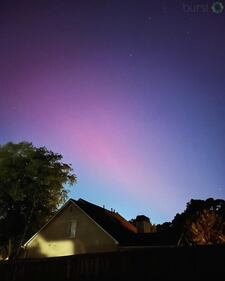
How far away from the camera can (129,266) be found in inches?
622

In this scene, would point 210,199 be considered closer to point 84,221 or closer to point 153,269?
point 84,221

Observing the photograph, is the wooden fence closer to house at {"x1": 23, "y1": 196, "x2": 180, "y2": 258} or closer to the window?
house at {"x1": 23, "y1": 196, "x2": 180, "y2": 258}

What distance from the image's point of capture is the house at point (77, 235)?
3116cm

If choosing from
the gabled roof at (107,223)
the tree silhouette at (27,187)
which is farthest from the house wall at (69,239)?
Answer: the tree silhouette at (27,187)

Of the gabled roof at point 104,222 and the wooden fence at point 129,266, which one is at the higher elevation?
the gabled roof at point 104,222

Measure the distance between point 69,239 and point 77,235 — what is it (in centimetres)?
93

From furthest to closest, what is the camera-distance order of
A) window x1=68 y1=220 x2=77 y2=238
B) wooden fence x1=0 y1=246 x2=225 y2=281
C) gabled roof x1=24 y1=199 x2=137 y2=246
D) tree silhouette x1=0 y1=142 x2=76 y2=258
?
1. tree silhouette x1=0 y1=142 x2=76 y2=258
2. window x1=68 y1=220 x2=77 y2=238
3. gabled roof x1=24 y1=199 x2=137 y2=246
4. wooden fence x1=0 y1=246 x2=225 y2=281

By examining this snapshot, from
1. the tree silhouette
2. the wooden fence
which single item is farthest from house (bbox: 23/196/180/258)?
the wooden fence

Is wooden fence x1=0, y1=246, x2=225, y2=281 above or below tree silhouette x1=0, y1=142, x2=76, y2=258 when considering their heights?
below

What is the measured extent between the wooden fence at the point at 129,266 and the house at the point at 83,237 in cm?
1117

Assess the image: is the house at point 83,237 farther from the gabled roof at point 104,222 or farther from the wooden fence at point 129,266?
the wooden fence at point 129,266

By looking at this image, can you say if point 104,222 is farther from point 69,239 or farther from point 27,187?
point 27,187

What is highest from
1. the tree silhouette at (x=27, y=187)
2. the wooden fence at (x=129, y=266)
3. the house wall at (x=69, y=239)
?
the tree silhouette at (x=27, y=187)

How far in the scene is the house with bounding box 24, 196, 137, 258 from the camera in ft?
102
